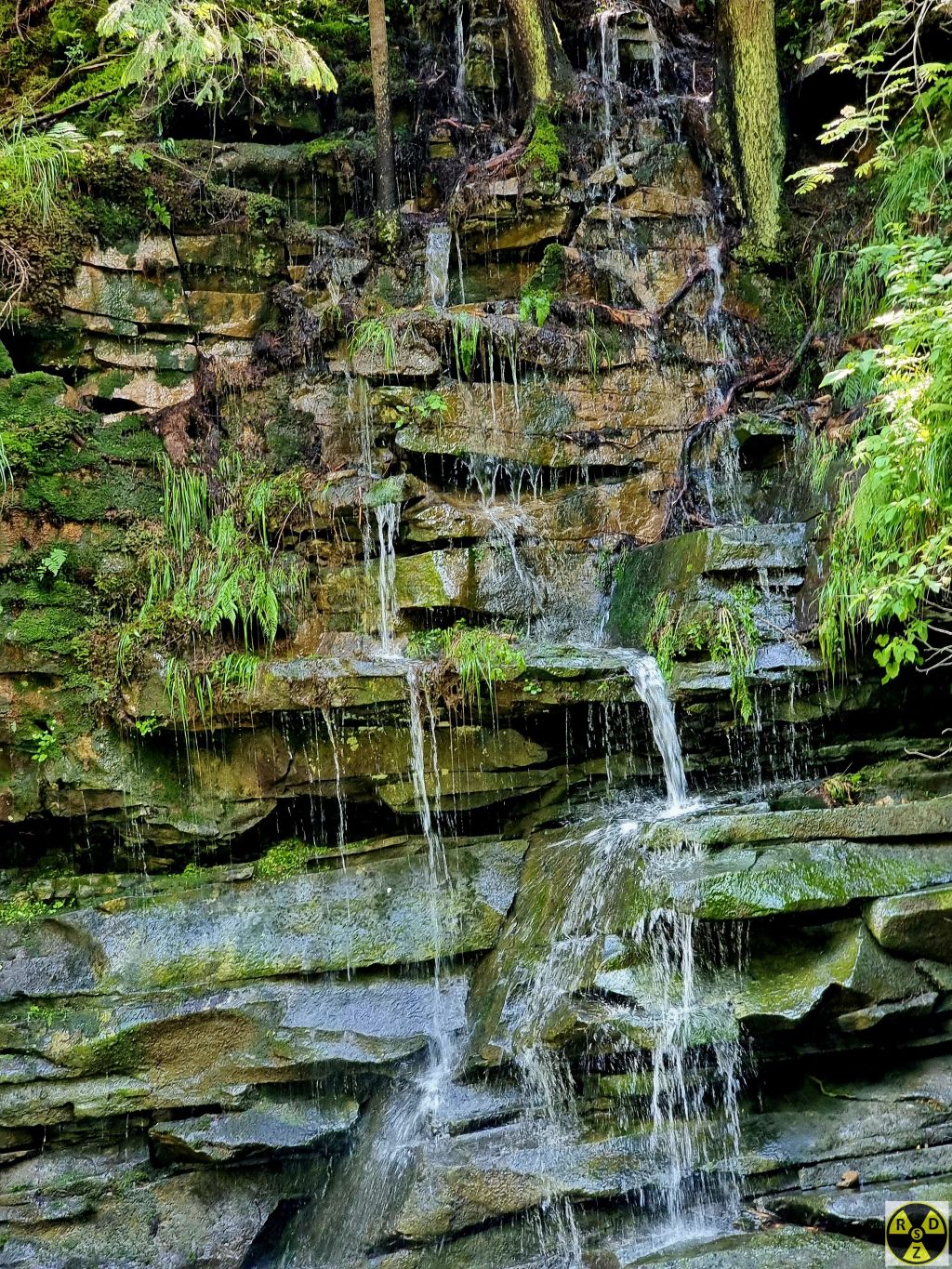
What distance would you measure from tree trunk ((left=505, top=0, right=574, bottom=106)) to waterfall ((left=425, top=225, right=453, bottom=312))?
2.28m

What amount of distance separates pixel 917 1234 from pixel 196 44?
9.22 m

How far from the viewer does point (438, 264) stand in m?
10.2

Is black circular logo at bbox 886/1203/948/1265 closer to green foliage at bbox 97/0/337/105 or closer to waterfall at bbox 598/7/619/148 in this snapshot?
green foliage at bbox 97/0/337/105

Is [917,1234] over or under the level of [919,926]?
under

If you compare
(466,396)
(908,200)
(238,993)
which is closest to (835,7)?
(908,200)

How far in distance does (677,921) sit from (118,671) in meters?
4.31

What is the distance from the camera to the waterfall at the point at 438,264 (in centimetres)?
1005

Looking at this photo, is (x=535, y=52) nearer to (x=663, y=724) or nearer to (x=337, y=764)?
(x=663, y=724)

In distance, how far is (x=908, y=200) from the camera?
8.19m

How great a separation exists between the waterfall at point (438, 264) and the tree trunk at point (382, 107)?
1.97 feet

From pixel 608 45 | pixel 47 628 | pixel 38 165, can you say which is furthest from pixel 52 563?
pixel 608 45

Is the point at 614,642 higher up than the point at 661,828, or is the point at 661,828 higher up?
the point at 614,642

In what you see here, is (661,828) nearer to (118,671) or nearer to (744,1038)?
(744,1038)

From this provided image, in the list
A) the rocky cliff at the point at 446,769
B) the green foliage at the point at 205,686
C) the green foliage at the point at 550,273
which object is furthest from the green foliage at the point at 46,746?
the green foliage at the point at 550,273
